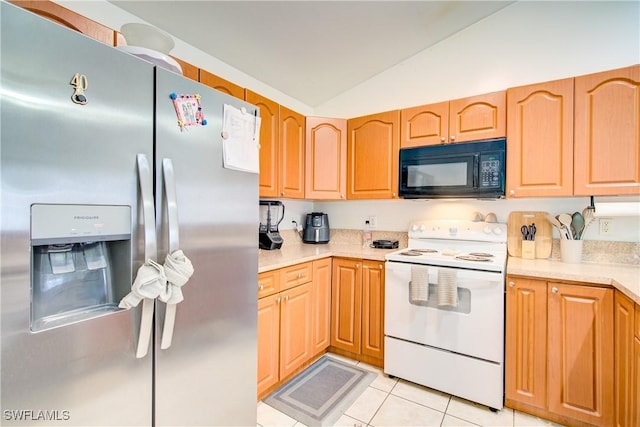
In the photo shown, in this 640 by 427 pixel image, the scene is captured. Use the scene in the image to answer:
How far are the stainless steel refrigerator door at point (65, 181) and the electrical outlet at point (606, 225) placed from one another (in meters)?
2.71

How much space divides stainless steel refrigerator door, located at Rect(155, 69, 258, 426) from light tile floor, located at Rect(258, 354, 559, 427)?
60 cm

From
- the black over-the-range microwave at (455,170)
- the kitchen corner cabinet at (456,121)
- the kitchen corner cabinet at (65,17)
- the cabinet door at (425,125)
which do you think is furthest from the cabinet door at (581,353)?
the kitchen corner cabinet at (65,17)

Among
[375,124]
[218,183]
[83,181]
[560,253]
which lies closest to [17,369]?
[83,181]

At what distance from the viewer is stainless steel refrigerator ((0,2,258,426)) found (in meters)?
0.70

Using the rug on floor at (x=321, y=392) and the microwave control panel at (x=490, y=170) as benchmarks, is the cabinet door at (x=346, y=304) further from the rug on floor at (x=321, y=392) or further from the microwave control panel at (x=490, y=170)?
the microwave control panel at (x=490, y=170)

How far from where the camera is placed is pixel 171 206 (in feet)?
3.21

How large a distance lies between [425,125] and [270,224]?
1.54 m

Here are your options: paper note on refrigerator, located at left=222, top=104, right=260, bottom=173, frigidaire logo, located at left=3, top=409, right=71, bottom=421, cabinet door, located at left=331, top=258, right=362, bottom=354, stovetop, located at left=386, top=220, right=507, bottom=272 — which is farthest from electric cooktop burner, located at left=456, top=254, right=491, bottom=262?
frigidaire logo, located at left=3, top=409, right=71, bottom=421

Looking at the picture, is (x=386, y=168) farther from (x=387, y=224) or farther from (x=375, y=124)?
(x=387, y=224)

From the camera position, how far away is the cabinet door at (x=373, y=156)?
2477 mm

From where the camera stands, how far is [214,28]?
6.24ft

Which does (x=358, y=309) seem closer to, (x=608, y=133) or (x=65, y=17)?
(x=608, y=133)

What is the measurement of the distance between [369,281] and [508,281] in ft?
3.03

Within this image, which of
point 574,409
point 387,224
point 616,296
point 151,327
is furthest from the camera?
point 387,224
